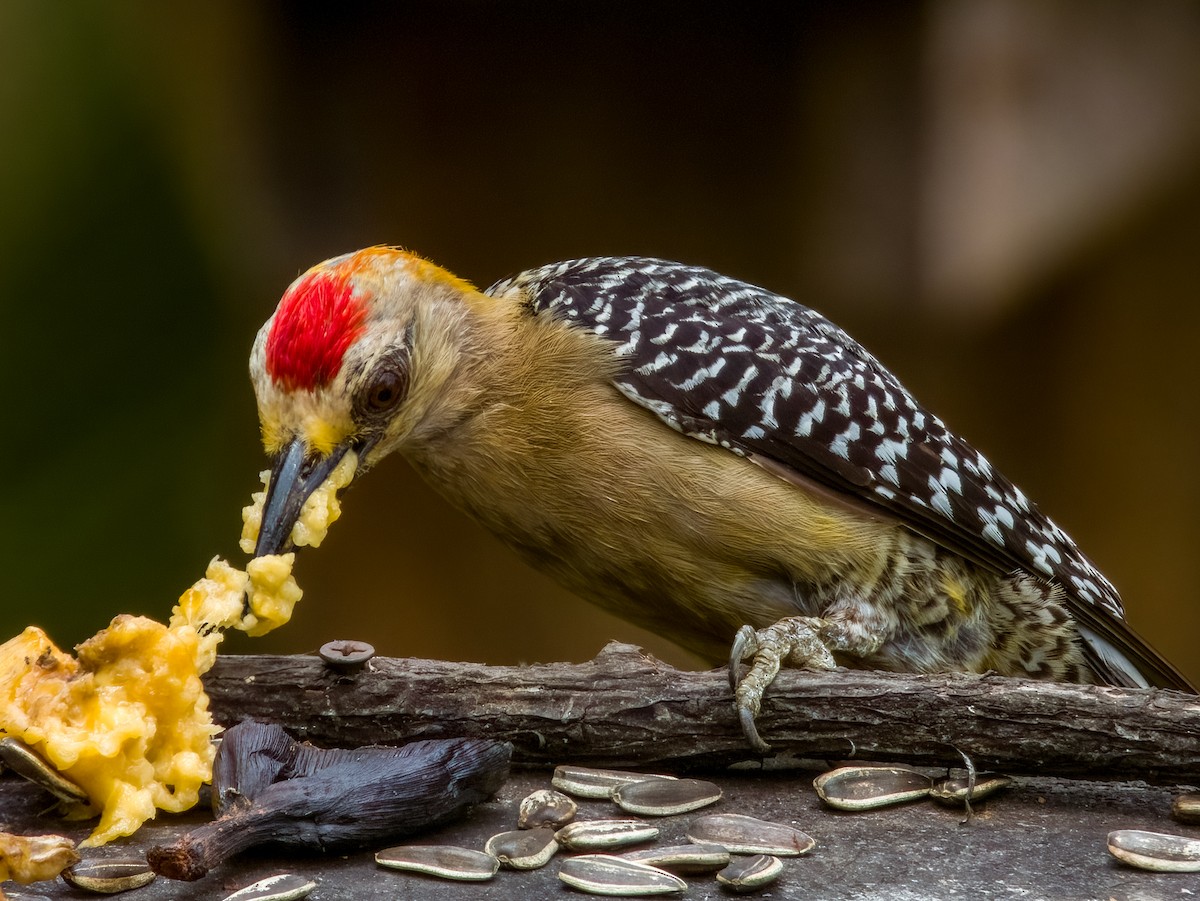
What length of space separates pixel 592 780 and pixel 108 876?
0.93 metres

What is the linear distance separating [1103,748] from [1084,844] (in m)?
0.20

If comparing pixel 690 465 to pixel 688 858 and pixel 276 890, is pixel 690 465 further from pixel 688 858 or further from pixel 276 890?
pixel 276 890

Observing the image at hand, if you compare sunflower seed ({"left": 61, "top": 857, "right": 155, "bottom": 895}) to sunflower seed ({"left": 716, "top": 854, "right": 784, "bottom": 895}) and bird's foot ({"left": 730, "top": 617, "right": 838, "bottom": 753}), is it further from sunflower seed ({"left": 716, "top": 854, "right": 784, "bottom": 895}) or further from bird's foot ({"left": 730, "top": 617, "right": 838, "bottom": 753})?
bird's foot ({"left": 730, "top": 617, "right": 838, "bottom": 753})

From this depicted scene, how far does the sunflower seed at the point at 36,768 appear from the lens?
2273mm

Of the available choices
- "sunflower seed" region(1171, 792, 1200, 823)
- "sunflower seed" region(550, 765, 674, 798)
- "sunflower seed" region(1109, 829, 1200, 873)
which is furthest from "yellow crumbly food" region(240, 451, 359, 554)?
"sunflower seed" region(1171, 792, 1200, 823)

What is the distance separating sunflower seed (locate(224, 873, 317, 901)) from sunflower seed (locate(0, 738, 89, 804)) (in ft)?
1.71

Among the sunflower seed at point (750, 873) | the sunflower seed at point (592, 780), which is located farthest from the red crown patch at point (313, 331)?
the sunflower seed at point (750, 873)

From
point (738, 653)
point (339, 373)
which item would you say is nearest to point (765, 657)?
point (738, 653)

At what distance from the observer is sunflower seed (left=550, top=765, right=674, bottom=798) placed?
246 centimetres

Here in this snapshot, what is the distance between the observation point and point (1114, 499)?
19.6 feet

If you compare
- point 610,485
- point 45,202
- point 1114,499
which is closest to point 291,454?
point 610,485

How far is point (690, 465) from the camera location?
296cm

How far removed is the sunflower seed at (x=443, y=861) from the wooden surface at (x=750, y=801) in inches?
0.8

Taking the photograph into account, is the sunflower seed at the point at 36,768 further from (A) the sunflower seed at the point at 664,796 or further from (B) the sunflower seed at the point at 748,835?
(B) the sunflower seed at the point at 748,835
